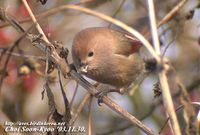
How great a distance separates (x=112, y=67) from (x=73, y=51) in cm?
41

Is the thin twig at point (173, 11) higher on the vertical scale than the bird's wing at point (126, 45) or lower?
lower

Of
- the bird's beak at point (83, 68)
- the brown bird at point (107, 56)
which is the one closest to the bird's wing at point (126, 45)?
the brown bird at point (107, 56)

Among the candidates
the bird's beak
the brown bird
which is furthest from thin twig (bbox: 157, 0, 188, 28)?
the bird's beak

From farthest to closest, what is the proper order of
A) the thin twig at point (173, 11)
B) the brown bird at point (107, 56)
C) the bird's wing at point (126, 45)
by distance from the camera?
the bird's wing at point (126, 45) < the brown bird at point (107, 56) < the thin twig at point (173, 11)

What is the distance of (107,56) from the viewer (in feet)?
10.8

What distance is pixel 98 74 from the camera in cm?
315

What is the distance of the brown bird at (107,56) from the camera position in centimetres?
298

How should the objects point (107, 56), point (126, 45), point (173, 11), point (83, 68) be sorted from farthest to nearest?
point (126, 45) → point (107, 56) → point (83, 68) → point (173, 11)

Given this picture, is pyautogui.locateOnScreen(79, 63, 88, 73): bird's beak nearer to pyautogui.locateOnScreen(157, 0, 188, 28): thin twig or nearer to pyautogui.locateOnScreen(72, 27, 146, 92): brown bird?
pyautogui.locateOnScreen(72, 27, 146, 92): brown bird

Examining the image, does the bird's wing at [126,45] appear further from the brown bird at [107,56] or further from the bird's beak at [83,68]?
the bird's beak at [83,68]

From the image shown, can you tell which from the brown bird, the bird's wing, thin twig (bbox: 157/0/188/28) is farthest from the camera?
the bird's wing

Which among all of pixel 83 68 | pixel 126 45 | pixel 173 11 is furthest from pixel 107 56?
pixel 173 11

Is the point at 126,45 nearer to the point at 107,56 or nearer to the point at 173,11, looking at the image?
the point at 107,56

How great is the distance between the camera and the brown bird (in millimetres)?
2984
